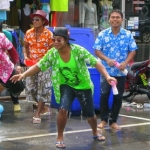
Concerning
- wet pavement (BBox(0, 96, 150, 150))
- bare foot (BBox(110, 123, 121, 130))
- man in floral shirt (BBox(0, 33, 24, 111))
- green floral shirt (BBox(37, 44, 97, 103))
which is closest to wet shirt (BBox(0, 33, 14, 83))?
man in floral shirt (BBox(0, 33, 24, 111))

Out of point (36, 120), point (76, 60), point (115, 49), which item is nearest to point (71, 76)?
point (76, 60)

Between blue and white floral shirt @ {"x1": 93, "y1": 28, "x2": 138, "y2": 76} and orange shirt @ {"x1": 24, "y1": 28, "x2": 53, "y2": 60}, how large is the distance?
1.13m

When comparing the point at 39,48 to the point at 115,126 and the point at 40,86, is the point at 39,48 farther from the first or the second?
the point at 115,126

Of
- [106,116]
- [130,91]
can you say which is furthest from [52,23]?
[106,116]

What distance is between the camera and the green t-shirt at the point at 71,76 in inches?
278

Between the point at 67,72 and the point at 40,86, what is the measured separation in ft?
7.18

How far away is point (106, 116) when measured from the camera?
8.43 m

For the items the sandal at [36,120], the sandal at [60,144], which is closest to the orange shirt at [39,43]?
the sandal at [36,120]

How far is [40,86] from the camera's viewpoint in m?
9.19

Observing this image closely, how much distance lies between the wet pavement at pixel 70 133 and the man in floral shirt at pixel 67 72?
0.37 meters

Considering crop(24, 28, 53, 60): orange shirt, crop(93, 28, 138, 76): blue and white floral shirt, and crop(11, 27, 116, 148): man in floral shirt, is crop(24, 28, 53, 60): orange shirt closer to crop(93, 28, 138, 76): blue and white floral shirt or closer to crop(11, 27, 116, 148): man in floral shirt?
crop(93, 28, 138, 76): blue and white floral shirt

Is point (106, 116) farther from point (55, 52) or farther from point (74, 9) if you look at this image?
point (74, 9)

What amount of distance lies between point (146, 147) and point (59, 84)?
57.2 inches

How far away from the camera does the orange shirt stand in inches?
356
